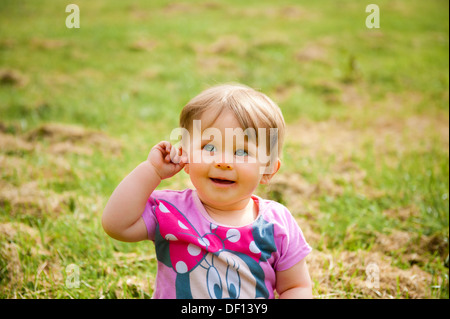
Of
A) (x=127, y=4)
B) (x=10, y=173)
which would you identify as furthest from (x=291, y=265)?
(x=127, y=4)

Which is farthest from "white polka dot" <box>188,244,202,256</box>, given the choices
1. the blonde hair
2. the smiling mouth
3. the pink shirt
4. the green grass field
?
the green grass field

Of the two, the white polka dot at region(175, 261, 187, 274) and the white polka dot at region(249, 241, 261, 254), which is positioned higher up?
the white polka dot at region(249, 241, 261, 254)

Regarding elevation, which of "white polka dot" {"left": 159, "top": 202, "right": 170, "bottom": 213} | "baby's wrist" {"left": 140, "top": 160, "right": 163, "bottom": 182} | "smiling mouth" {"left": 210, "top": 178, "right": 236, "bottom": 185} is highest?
"baby's wrist" {"left": 140, "top": 160, "right": 163, "bottom": 182}

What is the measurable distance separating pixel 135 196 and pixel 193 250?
0.31 meters

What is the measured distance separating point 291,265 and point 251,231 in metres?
0.21

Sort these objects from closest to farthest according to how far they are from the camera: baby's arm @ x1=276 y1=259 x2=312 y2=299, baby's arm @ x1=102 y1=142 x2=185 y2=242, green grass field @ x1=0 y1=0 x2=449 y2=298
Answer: baby's arm @ x1=102 y1=142 x2=185 y2=242
baby's arm @ x1=276 y1=259 x2=312 y2=299
green grass field @ x1=0 y1=0 x2=449 y2=298

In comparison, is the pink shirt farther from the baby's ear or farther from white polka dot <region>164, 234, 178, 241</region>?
the baby's ear

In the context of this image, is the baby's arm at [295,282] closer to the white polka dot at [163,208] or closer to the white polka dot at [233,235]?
the white polka dot at [233,235]

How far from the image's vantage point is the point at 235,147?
1.49 metres

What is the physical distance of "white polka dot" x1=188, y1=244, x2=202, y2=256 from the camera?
59.4 inches

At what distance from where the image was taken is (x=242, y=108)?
1.52m

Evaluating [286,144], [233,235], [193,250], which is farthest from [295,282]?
[286,144]

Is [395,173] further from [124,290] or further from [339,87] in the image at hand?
[339,87]

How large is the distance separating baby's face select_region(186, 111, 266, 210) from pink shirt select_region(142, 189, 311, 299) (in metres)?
0.13
